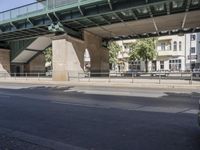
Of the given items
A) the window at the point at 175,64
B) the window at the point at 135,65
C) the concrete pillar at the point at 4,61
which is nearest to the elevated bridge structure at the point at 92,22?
the concrete pillar at the point at 4,61

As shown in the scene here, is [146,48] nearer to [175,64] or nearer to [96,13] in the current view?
[175,64]

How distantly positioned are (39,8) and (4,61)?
17.8m

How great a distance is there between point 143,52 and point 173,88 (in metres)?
28.6

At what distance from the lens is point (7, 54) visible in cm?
4562

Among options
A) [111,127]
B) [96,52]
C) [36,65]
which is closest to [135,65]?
[36,65]

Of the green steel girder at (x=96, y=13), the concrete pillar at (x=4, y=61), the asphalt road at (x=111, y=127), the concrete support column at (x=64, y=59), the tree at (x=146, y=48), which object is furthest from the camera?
the tree at (x=146, y=48)

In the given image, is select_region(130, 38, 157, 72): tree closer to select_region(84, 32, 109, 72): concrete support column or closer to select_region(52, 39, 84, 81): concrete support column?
select_region(84, 32, 109, 72): concrete support column

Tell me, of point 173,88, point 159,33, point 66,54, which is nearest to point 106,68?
point 159,33

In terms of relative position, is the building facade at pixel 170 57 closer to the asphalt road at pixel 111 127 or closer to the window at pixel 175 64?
the window at pixel 175 64

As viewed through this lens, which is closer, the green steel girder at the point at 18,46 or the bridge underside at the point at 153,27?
the bridge underside at the point at 153,27

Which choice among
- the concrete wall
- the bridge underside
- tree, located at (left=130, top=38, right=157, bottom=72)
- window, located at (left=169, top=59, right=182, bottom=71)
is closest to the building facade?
window, located at (left=169, top=59, right=182, bottom=71)

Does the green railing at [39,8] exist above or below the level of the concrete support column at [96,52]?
above

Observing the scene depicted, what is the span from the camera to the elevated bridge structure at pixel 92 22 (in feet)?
83.3

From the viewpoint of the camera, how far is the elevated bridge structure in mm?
25391
